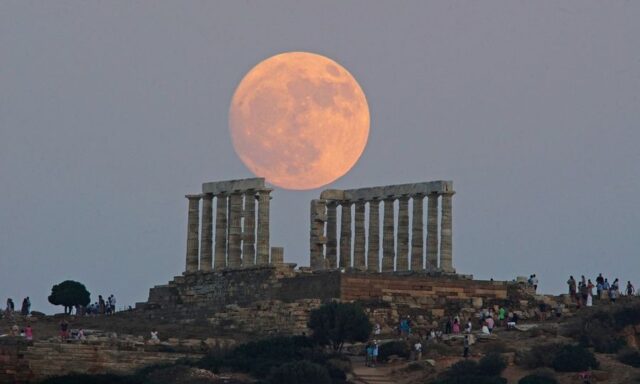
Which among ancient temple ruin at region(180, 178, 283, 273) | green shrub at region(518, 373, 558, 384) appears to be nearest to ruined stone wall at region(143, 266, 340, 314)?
ancient temple ruin at region(180, 178, 283, 273)

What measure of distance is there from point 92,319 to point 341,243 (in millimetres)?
16456

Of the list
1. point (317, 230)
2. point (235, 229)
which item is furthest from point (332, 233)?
point (235, 229)

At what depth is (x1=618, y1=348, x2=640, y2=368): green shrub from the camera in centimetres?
9156

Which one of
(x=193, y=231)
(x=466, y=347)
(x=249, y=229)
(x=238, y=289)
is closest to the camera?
(x=466, y=347)

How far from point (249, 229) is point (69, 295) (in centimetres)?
1015

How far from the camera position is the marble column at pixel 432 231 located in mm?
118438

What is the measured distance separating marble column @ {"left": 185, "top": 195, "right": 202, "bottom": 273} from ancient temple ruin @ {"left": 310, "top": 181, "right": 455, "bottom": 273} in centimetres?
618

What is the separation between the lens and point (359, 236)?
122 m

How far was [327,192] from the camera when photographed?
401ft

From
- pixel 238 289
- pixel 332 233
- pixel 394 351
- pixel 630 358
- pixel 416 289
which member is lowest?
pixel 630 358

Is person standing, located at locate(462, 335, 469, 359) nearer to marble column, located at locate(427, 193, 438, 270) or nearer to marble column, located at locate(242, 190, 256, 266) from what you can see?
marble column, located at locate(427, 193, 438, 270)

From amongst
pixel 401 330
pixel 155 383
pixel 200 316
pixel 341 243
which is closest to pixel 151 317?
pixel 200 316

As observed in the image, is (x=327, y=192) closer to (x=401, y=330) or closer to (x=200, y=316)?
(x=200, y=316)

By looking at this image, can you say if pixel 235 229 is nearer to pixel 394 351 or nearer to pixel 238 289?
pixel 238 289
